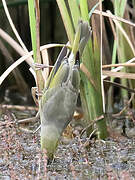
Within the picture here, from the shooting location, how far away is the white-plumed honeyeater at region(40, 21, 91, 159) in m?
3.01

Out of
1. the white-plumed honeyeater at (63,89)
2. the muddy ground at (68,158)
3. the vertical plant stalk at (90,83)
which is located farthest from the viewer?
the vertical plant stalk at (90,83)

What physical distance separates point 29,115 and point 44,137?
1490 millimetres

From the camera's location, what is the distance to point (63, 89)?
3037 mm

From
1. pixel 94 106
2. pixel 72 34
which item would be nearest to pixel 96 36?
pixel 72 34

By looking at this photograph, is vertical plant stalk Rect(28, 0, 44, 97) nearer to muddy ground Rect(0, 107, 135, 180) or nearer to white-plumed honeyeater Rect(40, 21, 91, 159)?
white-plumed honeyeater Rect(40, 21, 91, 159)

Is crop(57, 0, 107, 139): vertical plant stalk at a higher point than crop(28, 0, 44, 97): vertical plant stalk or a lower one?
lower

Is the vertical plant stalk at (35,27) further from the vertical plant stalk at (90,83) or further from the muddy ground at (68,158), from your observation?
the muddy ground at (68,158)

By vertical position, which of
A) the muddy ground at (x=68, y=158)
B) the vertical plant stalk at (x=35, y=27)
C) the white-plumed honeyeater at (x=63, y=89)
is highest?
the vertical plant stalk at (x=35, y=27)

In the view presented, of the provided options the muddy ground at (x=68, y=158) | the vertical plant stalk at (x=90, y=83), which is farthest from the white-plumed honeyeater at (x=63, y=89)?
the vertical plant stalk at (x=90, y=83)

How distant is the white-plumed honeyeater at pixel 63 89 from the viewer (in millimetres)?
3006

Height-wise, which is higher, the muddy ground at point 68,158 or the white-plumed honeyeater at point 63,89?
the white-plumed honeyeater at point 63,89

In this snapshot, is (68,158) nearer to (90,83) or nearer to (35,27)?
(90,83)

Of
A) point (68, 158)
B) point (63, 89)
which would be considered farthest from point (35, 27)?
point (68, 158)

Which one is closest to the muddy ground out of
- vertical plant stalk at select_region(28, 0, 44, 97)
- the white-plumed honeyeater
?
the white-plumed honeyeater
